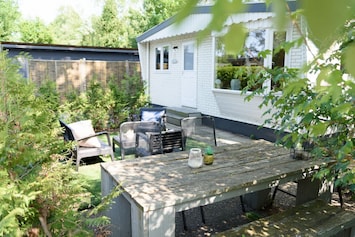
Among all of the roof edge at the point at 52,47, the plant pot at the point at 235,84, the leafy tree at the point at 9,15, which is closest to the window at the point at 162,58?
the plant pot at the point at 235,84

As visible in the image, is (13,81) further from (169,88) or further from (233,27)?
(169,88)

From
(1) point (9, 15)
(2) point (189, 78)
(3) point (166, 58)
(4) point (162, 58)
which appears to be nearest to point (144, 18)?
(1) point (9, 15)

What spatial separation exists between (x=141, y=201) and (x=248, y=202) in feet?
7.27

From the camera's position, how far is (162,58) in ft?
37.7

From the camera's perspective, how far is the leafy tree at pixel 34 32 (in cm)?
2590

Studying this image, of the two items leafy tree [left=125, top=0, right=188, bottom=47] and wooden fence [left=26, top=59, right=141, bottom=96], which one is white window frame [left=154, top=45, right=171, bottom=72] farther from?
leafy tree [left=125, top=0, right=188, bottom=47]

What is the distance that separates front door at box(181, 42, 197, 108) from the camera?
31.9ft

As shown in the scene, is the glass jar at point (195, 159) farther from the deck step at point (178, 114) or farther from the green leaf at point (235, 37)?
the deck step at point (178, 114)

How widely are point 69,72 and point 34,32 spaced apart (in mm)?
18931

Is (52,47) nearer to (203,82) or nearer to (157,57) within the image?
(157,57)

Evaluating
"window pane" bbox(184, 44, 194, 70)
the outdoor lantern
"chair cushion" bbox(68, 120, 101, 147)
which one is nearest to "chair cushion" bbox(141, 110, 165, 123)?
"chair cushion" bbox(68, 120, 101, 147)

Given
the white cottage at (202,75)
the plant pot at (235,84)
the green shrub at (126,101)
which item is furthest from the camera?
the green shrub at (126,101)

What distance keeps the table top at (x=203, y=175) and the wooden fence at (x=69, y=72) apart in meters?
7.97

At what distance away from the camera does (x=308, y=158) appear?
3.26 m
